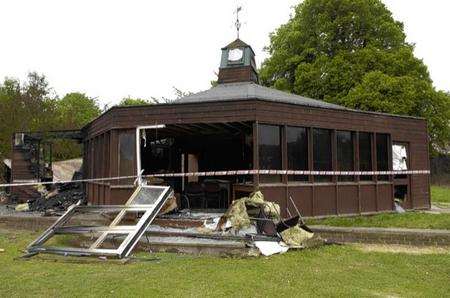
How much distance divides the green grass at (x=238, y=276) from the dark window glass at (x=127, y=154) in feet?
10.5

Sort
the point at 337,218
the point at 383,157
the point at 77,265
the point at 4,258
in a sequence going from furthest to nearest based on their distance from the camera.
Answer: the point at 383,157
the point at 337,218
the point at 4,258
the point at 77,265

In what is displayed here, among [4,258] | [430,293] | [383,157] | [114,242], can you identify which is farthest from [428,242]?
[4,258]

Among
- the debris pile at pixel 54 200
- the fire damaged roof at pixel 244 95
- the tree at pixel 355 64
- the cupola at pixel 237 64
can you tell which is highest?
the tree at pixel 355 64

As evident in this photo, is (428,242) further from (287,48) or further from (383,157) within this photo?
(287,48)

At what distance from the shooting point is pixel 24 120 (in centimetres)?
2431

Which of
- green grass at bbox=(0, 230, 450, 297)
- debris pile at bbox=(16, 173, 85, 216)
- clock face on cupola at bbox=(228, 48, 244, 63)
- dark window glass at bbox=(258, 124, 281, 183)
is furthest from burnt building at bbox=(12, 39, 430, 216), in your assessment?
green grass at bbox=(0, 230, 450, 297)

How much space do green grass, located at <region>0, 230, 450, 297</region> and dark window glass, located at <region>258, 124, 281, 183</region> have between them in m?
2.55

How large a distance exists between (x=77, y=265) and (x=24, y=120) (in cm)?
1995

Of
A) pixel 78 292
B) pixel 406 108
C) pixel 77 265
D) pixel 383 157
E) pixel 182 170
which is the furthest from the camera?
pixel 406 108

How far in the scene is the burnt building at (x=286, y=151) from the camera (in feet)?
33.1

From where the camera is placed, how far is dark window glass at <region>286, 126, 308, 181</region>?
10412 mm

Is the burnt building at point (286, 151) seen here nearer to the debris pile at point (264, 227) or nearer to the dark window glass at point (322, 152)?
the dark window glass at point (322, 152)

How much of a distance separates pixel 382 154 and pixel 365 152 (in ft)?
2.67

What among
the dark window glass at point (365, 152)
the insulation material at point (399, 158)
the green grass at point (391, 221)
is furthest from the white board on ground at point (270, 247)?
the insulation material at point (399, 158)
